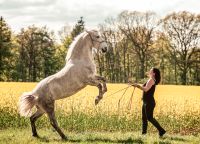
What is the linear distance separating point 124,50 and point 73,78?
183ft

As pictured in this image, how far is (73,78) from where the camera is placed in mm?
10562

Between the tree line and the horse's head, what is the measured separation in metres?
47.6

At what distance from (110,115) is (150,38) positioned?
50.9 meters

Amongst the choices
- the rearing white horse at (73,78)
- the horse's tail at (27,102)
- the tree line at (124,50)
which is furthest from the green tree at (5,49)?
the rearing white horse at (73,78)

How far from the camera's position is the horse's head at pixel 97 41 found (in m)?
10.7

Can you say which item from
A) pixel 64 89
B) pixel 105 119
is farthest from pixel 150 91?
pixel 105 119

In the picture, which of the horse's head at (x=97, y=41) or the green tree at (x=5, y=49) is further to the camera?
the green tree at (x=5, y=49)

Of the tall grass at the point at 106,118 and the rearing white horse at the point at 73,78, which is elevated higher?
the rearing white horse at the point at 73,78

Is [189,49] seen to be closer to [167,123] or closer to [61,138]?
[167,123]

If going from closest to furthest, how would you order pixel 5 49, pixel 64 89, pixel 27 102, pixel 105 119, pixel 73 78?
pixel 73 78
pixel 64 89
pixel 27 102
pixel 105 119
pixel 5 49

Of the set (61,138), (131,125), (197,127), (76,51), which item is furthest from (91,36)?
(197,127)

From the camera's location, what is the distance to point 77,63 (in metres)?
10.6

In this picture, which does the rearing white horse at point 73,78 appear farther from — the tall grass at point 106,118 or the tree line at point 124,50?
the tree line at point 124,50

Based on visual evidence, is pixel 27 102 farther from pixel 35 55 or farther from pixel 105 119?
pixel 35 55
